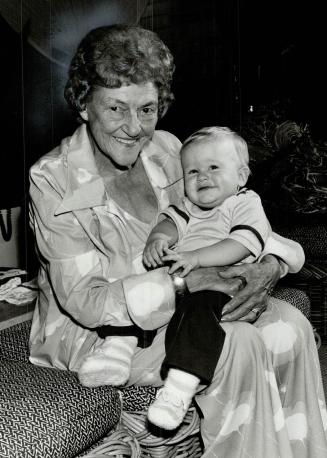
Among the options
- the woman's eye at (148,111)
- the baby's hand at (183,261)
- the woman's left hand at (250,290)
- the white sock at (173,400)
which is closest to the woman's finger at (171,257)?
the baby's hand at (183,261)

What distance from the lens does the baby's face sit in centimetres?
146

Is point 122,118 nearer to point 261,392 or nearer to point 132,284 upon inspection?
point 132,284

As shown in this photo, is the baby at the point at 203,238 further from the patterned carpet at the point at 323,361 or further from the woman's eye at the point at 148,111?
the patterned carpet at the point at 323,361

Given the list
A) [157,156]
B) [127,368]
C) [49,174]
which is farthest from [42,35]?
[127,368]

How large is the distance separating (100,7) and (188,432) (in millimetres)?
1804

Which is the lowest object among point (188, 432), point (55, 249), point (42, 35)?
point (188, 432)

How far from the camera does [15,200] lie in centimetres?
271

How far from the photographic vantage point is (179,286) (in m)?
1.35

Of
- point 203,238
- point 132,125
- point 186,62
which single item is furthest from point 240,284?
point 186,62

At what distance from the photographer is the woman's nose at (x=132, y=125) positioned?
1.45 metres

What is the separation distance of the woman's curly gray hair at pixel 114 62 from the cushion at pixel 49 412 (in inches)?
27.7

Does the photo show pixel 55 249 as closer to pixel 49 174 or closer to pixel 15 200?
pixel 49 174

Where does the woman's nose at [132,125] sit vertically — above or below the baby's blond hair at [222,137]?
above

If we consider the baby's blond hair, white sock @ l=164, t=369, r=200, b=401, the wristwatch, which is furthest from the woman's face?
white sock @ l=164, t=369, r=200, b=401
